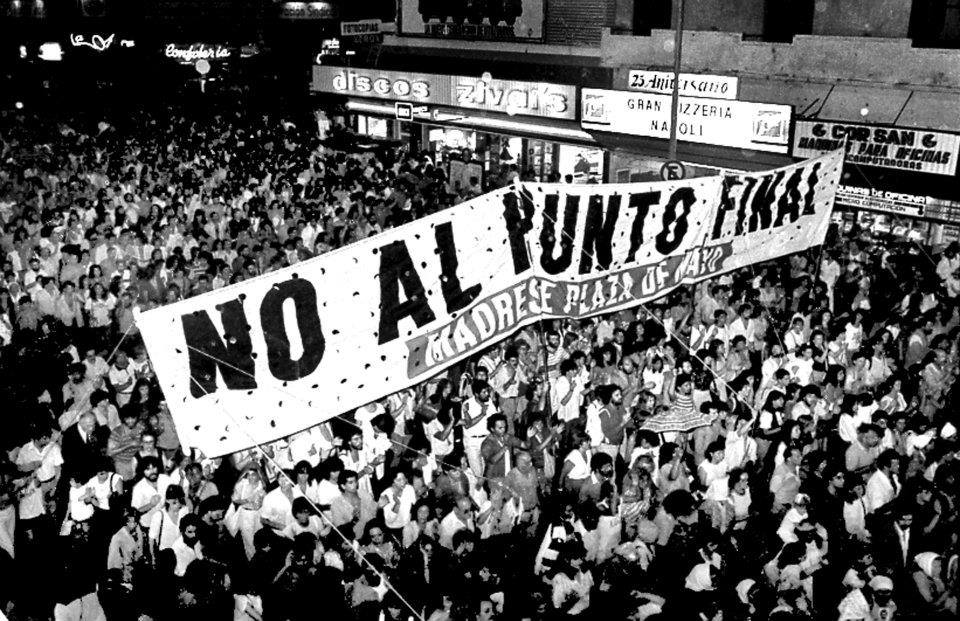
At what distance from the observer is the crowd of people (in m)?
7.61

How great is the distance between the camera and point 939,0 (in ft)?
60.5

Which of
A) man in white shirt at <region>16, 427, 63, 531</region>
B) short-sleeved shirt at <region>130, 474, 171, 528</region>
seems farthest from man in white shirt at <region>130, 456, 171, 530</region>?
man in white shirt at <region>16, 427, 63, 531</region>

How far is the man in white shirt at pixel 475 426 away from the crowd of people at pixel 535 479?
2cm

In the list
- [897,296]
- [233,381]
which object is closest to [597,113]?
[897,296]

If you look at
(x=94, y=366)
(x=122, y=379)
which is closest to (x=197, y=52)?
(x=94, y=366)

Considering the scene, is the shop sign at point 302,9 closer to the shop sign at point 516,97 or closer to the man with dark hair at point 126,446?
the shop sign at point 516,97

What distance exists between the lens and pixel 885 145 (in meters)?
16.7

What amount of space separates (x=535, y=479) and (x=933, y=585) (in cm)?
361

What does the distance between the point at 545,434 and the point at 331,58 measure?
27.5 metres

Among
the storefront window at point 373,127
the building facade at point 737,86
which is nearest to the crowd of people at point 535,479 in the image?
the building facade at point 737,86

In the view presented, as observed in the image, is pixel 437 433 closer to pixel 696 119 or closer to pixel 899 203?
pixel 899 203

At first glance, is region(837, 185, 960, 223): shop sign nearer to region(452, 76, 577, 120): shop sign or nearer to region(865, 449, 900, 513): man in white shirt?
region(452, 76, 577, 120): shop sign

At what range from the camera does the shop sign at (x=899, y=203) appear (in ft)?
53.9

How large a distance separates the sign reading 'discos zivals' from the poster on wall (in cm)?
181
